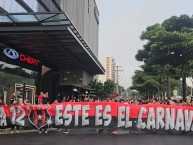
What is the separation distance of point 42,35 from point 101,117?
8.69m

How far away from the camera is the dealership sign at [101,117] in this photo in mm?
17781

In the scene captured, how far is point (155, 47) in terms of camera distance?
1266 inches

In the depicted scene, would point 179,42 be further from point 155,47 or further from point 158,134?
point 158,134

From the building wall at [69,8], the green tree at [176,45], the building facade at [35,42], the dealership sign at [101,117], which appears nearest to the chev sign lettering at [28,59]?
the building facade at [35,42]

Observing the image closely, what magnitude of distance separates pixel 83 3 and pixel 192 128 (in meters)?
40.6

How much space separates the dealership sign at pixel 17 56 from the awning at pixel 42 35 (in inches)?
14.2

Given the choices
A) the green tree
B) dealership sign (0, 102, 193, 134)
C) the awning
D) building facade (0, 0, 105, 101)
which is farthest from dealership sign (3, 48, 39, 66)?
the green tree

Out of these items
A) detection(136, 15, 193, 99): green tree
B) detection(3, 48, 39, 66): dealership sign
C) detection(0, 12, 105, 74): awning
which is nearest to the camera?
detection(0, 12, 105, 74): awning

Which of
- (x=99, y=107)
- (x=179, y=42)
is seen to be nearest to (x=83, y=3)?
(x=179, y=42)

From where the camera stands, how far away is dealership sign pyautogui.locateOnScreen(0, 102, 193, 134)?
58.3ft

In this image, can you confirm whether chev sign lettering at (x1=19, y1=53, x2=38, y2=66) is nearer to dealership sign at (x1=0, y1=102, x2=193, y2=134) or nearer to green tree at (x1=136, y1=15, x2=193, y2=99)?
green tree at (x1=136, y1=15, x2=193, y2=99)

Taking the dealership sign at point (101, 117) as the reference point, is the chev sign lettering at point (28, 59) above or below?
above

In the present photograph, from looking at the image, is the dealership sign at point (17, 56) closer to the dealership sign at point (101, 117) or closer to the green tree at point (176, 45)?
the dealership sign at point (101, 117)

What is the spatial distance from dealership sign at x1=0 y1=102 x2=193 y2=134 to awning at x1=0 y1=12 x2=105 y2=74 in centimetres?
531
